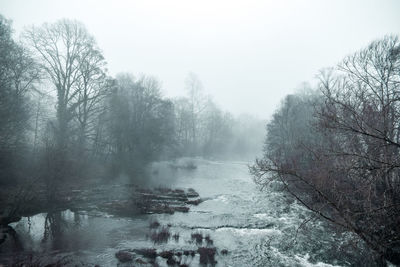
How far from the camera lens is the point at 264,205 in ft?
55.9

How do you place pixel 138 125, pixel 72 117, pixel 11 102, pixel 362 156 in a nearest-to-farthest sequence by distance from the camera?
pixel 362 156
pixel 11 102
pixel 72 117
pixel 138 125

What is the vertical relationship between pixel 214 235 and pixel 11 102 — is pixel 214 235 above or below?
below

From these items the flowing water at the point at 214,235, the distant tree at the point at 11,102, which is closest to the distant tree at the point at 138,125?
the distant tree at the point at 11,102

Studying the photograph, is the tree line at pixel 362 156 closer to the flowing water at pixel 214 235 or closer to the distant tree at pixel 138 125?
the flowing water at pixel 214 235

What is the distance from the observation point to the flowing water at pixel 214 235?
349 inches

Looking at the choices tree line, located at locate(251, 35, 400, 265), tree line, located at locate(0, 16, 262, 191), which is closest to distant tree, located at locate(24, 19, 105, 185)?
tree line, located at locate(0, 16, 262, 191)

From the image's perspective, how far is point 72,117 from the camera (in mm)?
23359

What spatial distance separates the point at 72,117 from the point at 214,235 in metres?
20.5

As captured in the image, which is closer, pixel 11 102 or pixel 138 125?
pixel 11 102

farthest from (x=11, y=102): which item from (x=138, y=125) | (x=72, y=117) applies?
(x=138, y=125)

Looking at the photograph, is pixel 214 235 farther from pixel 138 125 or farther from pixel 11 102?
pixel 138 125

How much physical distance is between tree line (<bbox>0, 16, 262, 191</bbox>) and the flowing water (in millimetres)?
4765

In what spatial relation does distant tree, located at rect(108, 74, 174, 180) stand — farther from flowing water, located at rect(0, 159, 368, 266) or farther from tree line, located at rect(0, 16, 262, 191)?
flowing water, located at rect(0, 159, 368, 266)

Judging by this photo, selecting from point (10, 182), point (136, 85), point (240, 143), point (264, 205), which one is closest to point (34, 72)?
point (10, 182)
